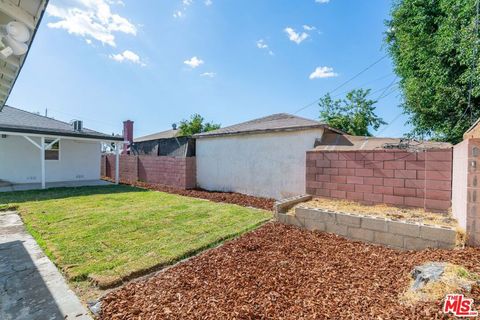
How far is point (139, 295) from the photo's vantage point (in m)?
2.76

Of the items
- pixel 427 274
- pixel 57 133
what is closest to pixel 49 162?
pixel 57 133

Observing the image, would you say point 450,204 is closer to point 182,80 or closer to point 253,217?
point 253,217

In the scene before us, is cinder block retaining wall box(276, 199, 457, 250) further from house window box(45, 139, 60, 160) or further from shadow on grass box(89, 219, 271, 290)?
house window box(45, 139, 60, 160)

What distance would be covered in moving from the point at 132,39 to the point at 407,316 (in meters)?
13.8

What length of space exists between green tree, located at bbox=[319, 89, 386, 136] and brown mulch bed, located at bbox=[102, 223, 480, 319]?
21.8 m

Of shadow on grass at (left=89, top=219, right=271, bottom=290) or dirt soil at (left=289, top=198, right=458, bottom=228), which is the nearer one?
shadow on grass at (left=89, top=219, right=271, bottom=290)

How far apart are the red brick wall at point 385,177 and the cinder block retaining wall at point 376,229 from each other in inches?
55.4

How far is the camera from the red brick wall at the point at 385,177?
15.4 ft

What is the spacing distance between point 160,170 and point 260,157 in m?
6.31

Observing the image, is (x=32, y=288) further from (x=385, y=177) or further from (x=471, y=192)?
(x=385, y=177)

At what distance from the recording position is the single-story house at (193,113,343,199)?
783cm

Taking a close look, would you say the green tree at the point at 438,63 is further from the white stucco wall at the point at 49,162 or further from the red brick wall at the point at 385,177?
the white stucco wall at the point at 49,162

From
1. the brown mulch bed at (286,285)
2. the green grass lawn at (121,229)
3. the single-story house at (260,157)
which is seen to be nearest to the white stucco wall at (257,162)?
the single-story house at (260,157)

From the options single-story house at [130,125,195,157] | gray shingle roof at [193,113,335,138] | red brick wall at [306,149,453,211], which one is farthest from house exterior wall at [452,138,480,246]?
single-story house at [130,125,195,157]
